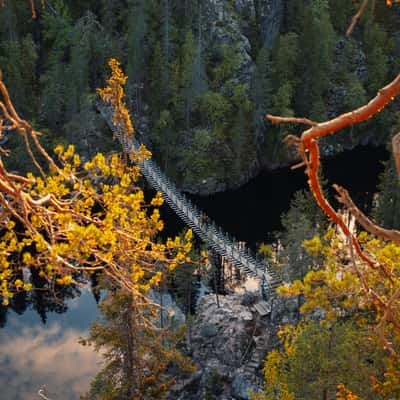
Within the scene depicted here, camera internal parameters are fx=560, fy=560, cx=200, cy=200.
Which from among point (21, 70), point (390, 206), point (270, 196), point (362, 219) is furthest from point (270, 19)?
point (362, 219)

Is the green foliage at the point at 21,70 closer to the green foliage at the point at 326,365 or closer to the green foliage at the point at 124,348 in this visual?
the green foliage at the point at 124,348

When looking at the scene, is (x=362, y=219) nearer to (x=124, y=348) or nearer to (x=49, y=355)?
(x=124, y=348)

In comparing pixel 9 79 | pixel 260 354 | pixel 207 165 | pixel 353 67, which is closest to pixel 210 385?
pixel 260 354

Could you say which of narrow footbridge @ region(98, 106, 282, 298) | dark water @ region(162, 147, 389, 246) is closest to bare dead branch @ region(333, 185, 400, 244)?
narrow footbridge @ region(98, 106, 282, 298)

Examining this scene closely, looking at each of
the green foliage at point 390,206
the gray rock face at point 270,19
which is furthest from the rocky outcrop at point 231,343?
the gray rock face at point 270,19

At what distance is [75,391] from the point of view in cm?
2022

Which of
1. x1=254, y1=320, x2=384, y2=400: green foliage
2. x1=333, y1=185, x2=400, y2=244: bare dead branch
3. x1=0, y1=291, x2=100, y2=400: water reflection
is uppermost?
x1=0, y1=291, x2=100, y2=400: water reflection

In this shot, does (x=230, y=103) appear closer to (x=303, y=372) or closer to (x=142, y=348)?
(x=142, y=348)

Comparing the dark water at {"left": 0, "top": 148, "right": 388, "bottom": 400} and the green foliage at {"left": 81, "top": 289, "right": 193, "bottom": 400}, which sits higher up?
the dark water at {"left": 0, "top": 148, "right": 388, "bottom": 400}

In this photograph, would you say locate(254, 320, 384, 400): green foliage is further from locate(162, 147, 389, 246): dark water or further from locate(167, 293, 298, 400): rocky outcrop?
locate(162, 147, 389, 246): dark water

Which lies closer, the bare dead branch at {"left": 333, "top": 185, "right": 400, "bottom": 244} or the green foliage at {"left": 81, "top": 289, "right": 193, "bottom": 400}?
the bare dead branch at {"left": 333, "top": 185, "right": 400, "bottom": 244}

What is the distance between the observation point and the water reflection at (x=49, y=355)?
20.4 m

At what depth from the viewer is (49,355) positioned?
71.6 ft

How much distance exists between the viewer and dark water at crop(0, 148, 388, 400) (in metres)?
20.6
